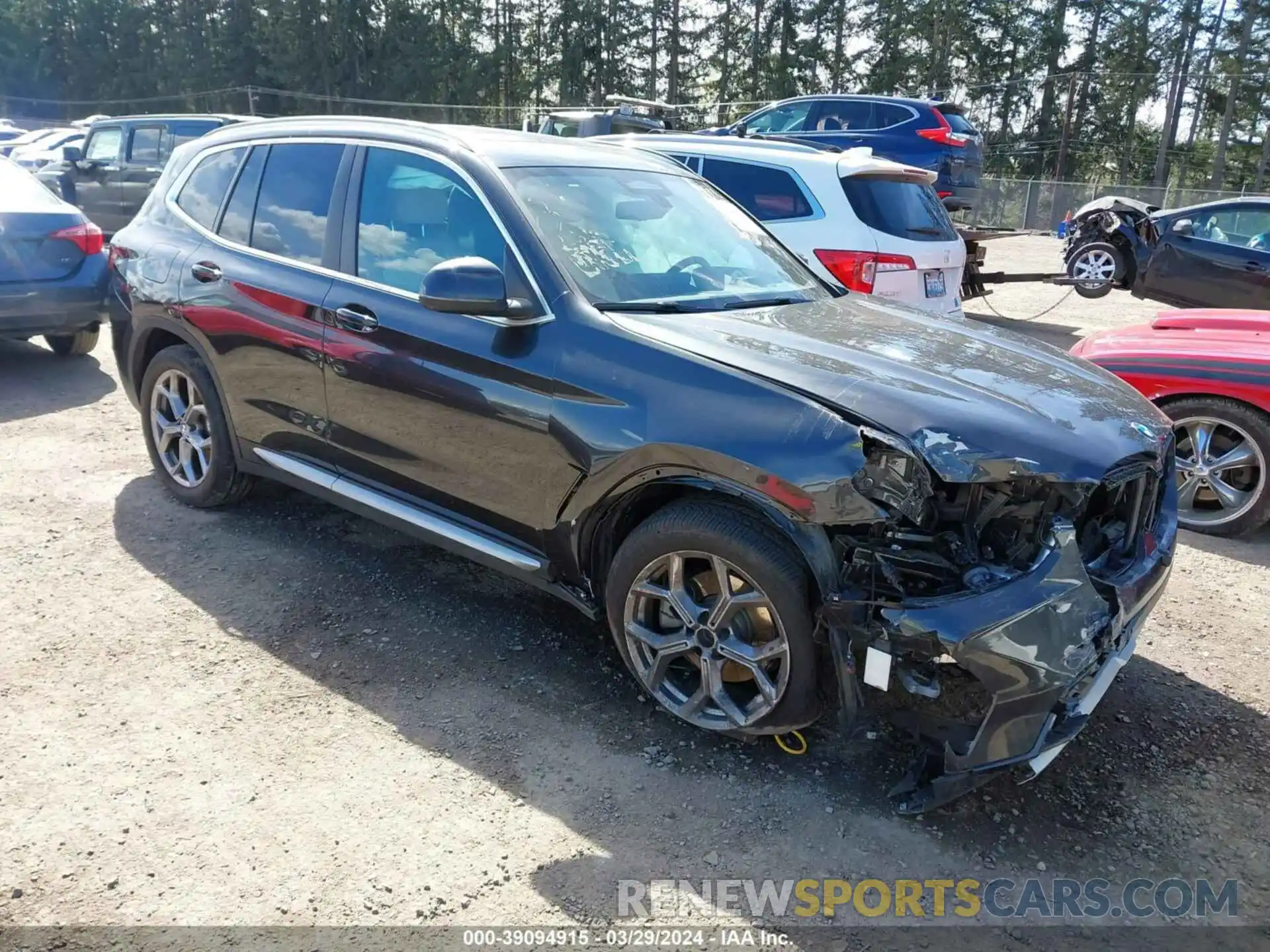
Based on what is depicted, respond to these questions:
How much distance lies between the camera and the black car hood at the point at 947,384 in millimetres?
2471

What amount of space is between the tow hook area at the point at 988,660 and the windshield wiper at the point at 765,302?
4.43 feet

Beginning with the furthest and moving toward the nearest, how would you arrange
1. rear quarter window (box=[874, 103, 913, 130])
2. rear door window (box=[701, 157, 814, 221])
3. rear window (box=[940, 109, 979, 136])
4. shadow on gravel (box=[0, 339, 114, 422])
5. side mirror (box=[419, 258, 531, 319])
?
rear window (box=[940, 109, 979, 136]) < rear quarter window (box=[874, 103, 913, 130]) < rear door window (box=[701, 157, 814, 221]) < shadow on gravel (box=[0, 339, 114, 422]) < side mirror (box=[419, 258, 531, 319])

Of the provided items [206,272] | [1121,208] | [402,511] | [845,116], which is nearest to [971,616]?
[402,511]


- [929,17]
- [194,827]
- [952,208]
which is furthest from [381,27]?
[194,827]

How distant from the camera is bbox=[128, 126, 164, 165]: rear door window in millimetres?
11719

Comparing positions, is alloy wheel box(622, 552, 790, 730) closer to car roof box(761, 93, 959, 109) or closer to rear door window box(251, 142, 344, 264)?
rear door window box(251, 142, 344, 264)

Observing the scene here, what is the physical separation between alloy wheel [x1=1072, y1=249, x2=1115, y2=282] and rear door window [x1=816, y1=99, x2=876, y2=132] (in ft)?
11.5

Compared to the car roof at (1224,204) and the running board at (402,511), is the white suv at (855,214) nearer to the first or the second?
the running board at (402,511)

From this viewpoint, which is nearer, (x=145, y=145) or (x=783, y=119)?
(x=145, y=145)

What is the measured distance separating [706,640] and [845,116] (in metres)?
12.4

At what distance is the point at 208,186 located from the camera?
439 centimetres

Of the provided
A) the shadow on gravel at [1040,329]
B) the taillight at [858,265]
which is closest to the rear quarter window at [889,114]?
the shadow on gravel at [1040,329]

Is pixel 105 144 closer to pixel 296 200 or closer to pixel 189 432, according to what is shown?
pixel 189 432

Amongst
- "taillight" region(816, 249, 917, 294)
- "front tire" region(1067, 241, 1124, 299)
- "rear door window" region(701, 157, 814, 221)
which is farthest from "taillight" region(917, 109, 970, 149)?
"taillight" region(816, 249, 917, 294)
